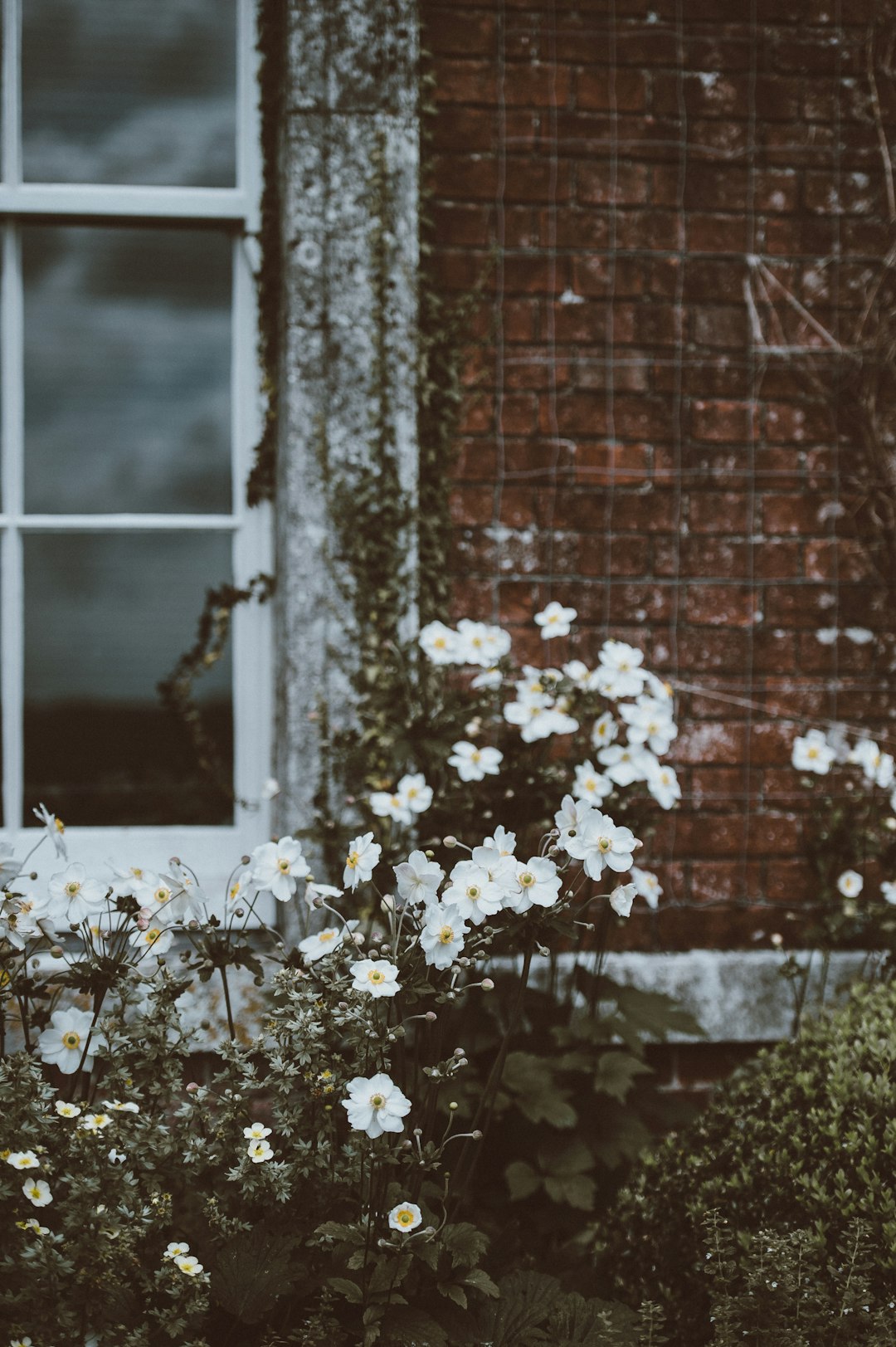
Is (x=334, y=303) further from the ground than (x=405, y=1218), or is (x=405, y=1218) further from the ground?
(x=334, y=303)

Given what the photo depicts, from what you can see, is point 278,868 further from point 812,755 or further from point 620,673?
point 812,755

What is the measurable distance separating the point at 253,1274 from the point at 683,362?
220 cm

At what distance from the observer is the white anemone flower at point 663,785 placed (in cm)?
224

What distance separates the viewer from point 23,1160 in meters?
1.49

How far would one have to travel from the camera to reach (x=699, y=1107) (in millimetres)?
2654

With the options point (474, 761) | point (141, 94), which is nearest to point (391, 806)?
point (474, 761)

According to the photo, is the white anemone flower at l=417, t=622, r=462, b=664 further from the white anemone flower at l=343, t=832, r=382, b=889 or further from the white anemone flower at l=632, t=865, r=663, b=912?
the white anemone flower at l=343, t=832, r=382, b=889

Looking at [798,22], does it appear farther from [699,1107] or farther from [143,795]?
[699,1107]

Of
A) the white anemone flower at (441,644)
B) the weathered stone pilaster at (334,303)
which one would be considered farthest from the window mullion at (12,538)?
the white anemone flower at (441,644)

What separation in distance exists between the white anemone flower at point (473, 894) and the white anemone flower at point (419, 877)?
0.03 metres

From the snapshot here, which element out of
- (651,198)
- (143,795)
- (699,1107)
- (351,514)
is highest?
(651,198)

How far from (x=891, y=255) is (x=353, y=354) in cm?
141

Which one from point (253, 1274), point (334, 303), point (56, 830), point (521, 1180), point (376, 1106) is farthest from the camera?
point (334, 303)

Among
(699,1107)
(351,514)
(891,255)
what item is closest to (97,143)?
(351,514)
